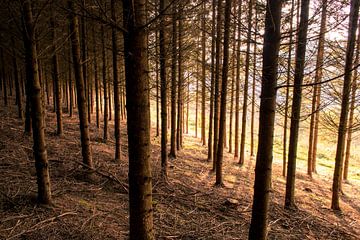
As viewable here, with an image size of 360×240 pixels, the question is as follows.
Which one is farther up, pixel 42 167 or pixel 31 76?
pixel 31 76

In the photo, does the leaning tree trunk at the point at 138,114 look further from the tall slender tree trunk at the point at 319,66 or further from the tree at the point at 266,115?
the tall slender tree trunk at the point at 319,66

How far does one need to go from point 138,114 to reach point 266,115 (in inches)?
74.9

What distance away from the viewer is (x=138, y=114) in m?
2.80

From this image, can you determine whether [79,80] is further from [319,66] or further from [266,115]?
[319,66]

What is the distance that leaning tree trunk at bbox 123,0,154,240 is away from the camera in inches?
106

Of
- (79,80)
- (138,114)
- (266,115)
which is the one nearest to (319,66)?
(266,115)

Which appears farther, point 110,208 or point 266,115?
point 110,208

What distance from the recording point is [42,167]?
14.6ft

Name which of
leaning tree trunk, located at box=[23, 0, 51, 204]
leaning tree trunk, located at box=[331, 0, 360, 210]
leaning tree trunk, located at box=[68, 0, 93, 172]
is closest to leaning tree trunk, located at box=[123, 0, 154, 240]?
leaning tree trunk, located at box=[23, 0, 51, 204]

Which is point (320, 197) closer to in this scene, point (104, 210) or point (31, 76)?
point (104, 210)

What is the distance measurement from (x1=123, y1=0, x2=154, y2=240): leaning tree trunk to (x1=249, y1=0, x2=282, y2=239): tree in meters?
1.73

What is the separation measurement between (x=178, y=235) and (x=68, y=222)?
1.77 meters

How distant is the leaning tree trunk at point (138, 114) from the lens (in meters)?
2.70

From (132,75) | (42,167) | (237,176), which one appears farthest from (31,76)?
(237,176)
